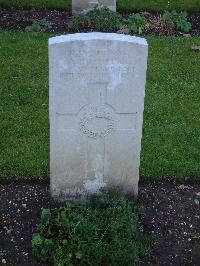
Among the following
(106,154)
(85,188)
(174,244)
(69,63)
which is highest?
(69,63)

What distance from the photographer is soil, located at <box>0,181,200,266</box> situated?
188 inches

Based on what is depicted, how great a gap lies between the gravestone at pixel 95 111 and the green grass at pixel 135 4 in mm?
5766

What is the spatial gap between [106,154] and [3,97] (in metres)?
2.53

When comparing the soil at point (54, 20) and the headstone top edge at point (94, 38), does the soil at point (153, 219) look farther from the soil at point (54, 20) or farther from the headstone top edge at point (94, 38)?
the soil at point (54, 20)

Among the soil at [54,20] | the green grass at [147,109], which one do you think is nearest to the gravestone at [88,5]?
the soil at [54,20]

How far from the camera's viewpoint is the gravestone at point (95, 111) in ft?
14.8

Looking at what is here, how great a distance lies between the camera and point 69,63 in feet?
14.8

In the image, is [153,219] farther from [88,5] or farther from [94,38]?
[88,5]

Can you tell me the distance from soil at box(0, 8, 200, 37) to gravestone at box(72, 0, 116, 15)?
233 millimetres

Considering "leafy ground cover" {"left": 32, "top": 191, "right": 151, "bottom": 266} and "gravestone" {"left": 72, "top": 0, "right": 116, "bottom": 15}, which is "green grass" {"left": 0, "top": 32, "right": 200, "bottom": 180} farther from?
"gravestone" {"left": 72, "top": 0, "right": 116, "bottom": 15}

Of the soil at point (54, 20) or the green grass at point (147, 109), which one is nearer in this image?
the green grass at point (147, 109)

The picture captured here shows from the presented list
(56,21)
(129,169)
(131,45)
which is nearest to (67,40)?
(131,45)

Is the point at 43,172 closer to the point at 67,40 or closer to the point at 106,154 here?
the point at 106,154

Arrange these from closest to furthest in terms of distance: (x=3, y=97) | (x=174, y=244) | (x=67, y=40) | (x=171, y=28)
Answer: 1. (x=67, y=40)
2. (x=174, y=244)
3. (x=3, y=97)
4. (x=171, y=28)
